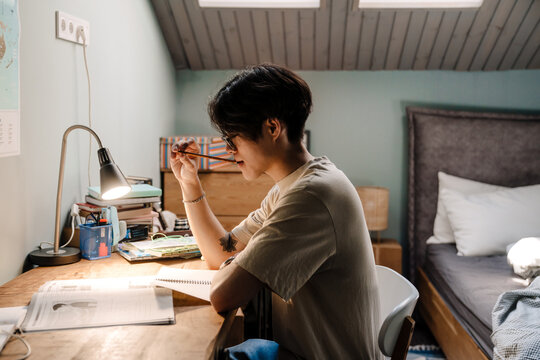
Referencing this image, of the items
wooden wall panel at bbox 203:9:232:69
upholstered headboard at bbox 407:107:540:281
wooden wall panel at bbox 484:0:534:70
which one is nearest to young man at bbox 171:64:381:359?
wooden wall panel at bbox 203:9:232:69

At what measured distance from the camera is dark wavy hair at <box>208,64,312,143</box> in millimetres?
1108

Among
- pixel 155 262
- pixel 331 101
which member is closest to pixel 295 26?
pixel 331 101

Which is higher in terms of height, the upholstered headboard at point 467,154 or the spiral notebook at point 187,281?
the upholstered headboard at point 467,154

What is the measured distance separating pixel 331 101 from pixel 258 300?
7.27 feet

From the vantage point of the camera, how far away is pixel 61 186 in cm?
142

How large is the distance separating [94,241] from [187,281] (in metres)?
0.47

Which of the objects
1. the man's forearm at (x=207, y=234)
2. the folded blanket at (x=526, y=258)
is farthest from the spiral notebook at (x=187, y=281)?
the folded blanket at (x=526, y=258)

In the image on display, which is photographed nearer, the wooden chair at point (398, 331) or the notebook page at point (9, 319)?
the notebook page at point (9, 319)

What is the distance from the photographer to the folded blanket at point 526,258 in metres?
1.89

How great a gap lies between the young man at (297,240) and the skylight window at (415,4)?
5.81 ft

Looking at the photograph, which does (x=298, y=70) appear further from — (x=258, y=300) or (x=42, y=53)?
(x=258, y=300)

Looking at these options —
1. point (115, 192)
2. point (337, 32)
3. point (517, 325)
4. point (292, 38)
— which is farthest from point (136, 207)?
point (337, 32)

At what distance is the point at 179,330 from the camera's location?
0.95 metres

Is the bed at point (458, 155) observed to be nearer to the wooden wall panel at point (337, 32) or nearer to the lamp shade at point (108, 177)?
the wooden wall panel at point (337, 32)
